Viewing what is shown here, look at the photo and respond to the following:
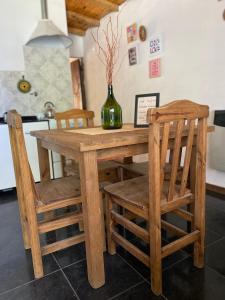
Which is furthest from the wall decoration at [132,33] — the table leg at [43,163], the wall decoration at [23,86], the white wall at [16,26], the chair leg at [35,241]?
the chair leg at [35,241]

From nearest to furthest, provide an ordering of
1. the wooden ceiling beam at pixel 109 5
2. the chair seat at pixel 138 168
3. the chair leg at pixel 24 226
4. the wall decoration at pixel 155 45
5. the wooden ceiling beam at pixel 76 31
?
the chair leg at pixel 24 226 → the chair seat at pixel 138 168 → the wall decoration at pixel 155 45 → the wooden ceiling beam at pixel 109 5 → the wooden ceiling beam at pixel 76 31

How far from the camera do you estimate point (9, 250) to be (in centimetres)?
167

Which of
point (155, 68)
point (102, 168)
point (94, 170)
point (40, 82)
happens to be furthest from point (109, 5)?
point (94, 170)

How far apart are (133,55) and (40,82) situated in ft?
4.95

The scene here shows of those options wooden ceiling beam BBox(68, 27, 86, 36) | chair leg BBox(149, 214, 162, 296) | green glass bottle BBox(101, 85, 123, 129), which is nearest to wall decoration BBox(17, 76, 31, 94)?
wooden ceiling beam BBox(68, 27, 86, 36)

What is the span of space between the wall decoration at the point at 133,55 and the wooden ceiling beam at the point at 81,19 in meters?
1.25

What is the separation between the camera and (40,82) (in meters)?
3.53

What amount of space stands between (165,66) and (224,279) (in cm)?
254

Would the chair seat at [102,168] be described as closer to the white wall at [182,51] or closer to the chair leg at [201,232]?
the chair leg at [201,232]

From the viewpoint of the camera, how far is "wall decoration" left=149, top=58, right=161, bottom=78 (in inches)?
123

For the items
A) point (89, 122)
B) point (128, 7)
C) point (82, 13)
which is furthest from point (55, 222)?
point (82, 13)

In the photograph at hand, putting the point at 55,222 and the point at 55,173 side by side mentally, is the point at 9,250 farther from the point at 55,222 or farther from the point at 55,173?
the point at 55,173

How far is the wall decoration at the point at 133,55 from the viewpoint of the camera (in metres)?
3.47

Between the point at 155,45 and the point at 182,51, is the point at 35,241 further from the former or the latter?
the point at 155,45
